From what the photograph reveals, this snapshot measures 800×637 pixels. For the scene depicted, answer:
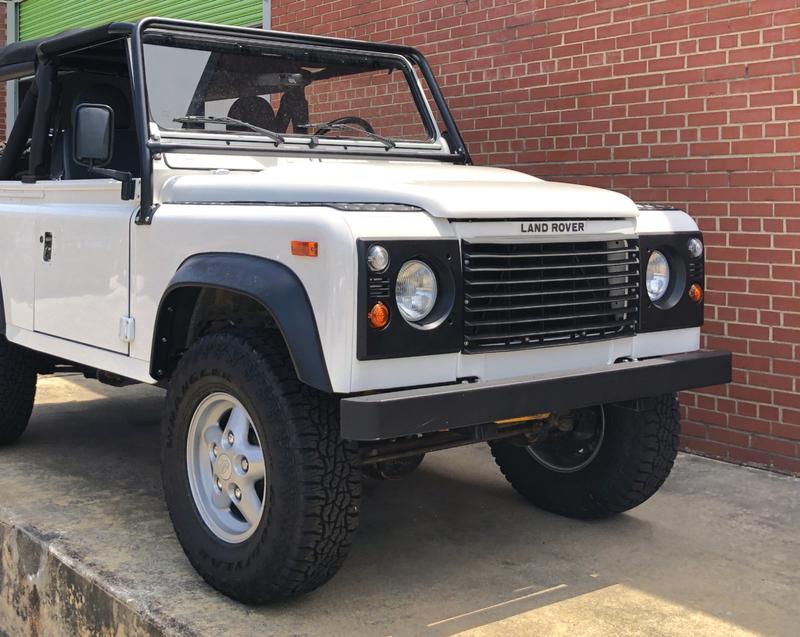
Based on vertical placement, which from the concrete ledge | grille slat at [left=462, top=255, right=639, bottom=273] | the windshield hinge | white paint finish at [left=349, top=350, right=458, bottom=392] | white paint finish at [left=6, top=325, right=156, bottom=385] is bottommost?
the concrete ledge

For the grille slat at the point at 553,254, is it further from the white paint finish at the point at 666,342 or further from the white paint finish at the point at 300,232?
the white paint finish at the point at 666,342

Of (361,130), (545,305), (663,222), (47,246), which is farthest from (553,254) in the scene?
(47,246)

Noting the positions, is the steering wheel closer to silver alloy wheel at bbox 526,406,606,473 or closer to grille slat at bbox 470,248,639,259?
grille slat at bbox 470,248,639,259

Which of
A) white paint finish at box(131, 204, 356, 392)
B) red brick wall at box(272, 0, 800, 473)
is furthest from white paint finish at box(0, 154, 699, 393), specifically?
red brick wall at box(272, 0, 800, 473)

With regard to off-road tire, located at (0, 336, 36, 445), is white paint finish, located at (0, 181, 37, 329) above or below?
above

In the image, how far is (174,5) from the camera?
10688 mm

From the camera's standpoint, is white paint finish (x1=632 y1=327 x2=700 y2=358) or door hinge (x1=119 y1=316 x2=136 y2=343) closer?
white paint finish (x1=632 y1=327 x2=700 y2=358)

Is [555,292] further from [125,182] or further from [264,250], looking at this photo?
[125,182]

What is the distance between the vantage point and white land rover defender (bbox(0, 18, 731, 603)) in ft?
10.4

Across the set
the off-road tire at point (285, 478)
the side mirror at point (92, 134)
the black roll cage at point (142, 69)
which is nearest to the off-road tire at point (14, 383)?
the black roll cage at point (142, 69)

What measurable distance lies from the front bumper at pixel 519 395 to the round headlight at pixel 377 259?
1.25 ft

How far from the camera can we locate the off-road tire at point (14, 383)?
5262 millimetres

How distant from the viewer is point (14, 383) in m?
5.28

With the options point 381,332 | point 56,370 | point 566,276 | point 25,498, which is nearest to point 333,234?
point 381,332
